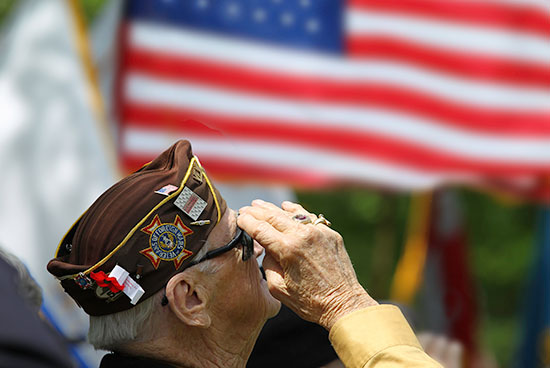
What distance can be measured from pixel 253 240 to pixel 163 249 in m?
0.29

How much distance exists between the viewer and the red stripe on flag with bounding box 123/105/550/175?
588cm

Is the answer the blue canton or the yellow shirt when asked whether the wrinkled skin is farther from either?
the blue canton

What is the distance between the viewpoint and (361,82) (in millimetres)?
6262

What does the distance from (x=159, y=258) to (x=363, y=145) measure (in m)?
4.53

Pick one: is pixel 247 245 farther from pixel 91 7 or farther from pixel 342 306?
pixel 91 7

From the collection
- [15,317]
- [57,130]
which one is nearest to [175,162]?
[15,317]

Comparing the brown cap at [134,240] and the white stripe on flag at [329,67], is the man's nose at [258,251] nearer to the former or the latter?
the brown cap at [134,240]

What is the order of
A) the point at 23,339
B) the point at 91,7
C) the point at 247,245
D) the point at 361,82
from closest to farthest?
the point at 23,339 < the point at 247,245 < the point at 361,82 < the point at 91,7

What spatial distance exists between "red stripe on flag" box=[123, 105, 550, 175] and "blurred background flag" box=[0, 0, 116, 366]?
1028mm

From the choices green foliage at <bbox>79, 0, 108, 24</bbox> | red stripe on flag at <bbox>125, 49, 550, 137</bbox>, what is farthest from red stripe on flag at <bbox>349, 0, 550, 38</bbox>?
green foliage at <bbox>79, 0, 108, 24</bbox>

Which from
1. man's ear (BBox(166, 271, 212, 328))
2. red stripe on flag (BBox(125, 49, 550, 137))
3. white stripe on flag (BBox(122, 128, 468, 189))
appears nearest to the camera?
man's ear (BBox(166, 271, 212, 328))

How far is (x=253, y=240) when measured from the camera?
197 centimetres

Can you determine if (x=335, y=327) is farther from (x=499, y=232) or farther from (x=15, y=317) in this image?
(x=499, y=232)

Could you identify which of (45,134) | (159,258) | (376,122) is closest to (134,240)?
(159,258)
